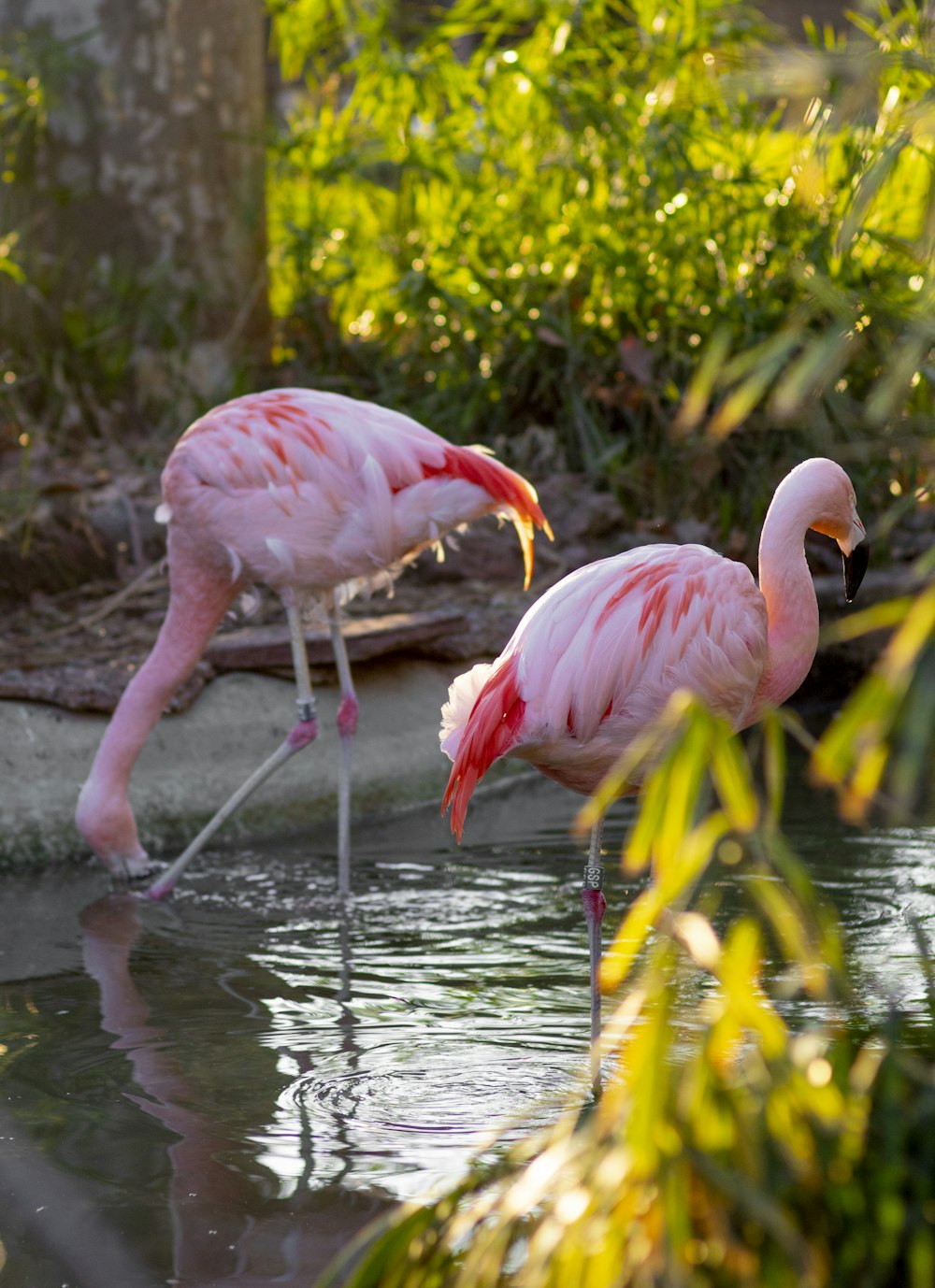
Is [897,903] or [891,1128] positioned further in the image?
[897,903]

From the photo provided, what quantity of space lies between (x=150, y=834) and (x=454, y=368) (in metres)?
2.85

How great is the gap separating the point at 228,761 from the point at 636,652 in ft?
7.06

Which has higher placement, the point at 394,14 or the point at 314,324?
the point at 394,14

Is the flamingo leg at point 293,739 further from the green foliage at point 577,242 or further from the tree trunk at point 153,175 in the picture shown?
the tree trunk at point 153,175

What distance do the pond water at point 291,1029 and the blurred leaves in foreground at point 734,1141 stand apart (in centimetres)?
19

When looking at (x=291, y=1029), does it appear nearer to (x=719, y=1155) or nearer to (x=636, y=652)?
(x=636, y=652)

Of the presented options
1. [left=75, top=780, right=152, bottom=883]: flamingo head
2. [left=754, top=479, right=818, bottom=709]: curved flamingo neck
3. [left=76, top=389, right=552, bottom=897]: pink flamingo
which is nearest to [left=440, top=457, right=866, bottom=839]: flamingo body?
[left=754, top=479, right=818, bottom=709]: curved flamingo neck

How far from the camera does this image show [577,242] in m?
6.50

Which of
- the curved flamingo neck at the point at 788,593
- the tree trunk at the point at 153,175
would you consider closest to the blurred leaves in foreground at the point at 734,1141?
the curved flamingo neck at the point at 788,593

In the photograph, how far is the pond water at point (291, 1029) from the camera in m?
2.18

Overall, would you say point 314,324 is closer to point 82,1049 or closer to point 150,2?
point 150,2

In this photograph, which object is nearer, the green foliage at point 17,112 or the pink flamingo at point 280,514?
the pink flamingo at point 280,514

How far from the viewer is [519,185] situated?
674cm

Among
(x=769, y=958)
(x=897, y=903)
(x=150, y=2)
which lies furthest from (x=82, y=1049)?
(x=150, y=2)
